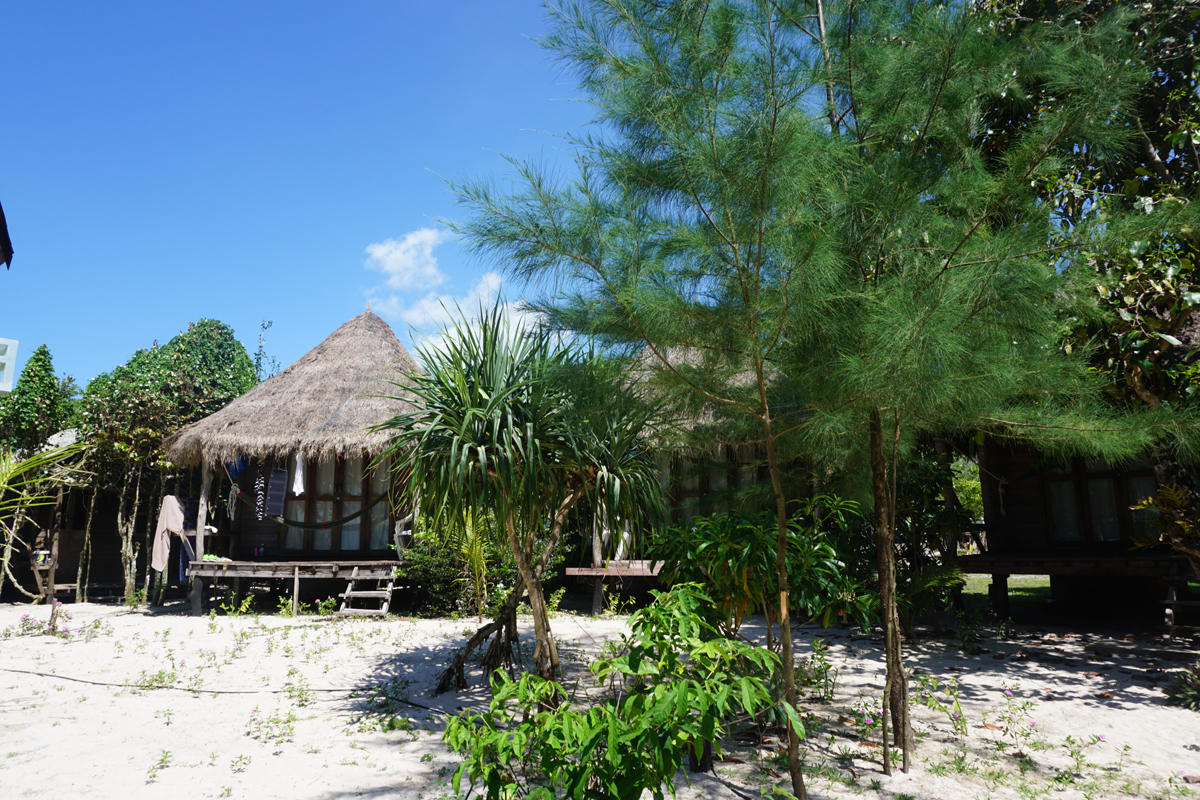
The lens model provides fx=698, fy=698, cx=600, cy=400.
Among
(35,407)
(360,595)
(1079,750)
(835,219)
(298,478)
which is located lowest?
(1079,750)

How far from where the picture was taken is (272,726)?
4.12m

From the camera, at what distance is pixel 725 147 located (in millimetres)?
2654

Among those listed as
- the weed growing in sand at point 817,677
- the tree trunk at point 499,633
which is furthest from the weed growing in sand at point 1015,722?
the tree trunk at point 499,633

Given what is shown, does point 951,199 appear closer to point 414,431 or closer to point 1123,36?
point 1123,36

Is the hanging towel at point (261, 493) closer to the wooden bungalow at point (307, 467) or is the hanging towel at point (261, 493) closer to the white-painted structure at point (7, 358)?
the wooden bungalow at point (307, 467)

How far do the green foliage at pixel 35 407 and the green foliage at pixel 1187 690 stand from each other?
43.5 ft

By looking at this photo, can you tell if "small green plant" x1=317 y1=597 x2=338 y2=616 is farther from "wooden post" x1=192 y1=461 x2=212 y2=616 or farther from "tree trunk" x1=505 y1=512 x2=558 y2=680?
"tree trunk" x1=505 y1=512 x2=558 y2=680

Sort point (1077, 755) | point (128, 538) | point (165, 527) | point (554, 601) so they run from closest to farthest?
point (1077, 755)
point (554, 601)
point (165, 527)
point (128, 538)

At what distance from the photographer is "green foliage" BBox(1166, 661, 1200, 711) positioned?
4.50 m

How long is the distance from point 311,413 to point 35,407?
4232 mm

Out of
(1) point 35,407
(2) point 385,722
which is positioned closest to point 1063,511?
(2) point 385,722

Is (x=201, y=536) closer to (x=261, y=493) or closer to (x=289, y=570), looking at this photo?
(x=261, y=493)

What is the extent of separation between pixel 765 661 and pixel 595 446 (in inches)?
95.5

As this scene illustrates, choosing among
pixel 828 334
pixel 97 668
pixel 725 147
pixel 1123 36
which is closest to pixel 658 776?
pixel 828 334
